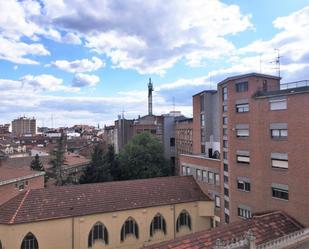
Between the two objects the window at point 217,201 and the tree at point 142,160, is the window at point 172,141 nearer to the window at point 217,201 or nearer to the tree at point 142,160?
the tree at point 142,160

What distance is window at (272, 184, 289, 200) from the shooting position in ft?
92.2

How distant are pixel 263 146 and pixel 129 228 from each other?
15.9 m

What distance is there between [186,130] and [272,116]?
37.5 metres

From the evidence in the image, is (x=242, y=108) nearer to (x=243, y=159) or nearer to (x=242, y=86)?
(x=242, y=86)

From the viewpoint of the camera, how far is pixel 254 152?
30688 millimetres

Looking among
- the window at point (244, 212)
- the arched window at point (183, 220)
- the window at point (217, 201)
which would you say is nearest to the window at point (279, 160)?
the window at point (244, 212)

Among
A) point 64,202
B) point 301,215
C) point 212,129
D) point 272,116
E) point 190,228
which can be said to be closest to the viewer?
point 301,215

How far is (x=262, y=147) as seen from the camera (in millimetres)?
30062

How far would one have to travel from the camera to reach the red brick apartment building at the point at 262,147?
2692 cm

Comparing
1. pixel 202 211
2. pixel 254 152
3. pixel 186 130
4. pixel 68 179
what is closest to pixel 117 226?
pixel 202 211

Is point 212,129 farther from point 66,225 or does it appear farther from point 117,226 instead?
point 66,225

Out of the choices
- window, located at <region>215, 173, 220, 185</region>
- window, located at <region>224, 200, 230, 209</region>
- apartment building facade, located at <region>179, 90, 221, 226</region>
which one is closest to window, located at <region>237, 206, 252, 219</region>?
window, located at <region>224, 200, 230, 209</region>

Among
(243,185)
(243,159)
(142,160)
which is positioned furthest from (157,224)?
(142,160)

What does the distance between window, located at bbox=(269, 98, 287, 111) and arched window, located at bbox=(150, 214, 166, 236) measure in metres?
16.5
